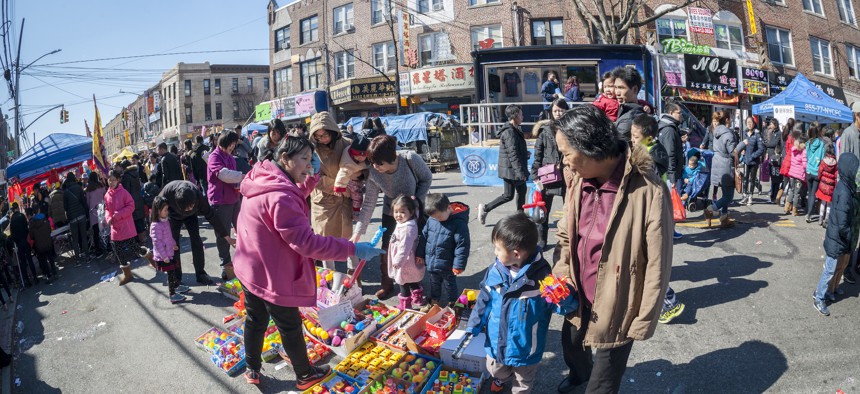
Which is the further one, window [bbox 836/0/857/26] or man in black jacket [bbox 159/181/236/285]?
window [bbox 836/0/857/26]

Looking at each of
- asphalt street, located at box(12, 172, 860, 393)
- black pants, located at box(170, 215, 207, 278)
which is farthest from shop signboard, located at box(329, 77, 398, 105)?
black pants, located at box(170, 215, 207, 278)

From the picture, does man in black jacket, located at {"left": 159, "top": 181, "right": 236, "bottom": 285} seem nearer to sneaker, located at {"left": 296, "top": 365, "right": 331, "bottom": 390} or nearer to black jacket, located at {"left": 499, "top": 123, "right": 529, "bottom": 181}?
sneaker, located at {"left": 296, "top": 365, "right": 331, "bottom": 390}

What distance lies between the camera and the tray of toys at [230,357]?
3.99 metres

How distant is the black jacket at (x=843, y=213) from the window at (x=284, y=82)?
32.1 m

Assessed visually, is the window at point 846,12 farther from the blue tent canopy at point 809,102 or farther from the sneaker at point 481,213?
the sneaker at point 481,213

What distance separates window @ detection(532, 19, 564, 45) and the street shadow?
21871mm

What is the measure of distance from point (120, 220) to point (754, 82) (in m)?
26.2

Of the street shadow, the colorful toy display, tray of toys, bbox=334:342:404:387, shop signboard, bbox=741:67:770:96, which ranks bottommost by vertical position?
the street shadow

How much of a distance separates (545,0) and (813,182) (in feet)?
60.0

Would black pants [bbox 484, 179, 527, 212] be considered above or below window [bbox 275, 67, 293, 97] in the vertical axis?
below

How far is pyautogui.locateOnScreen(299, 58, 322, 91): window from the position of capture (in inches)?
1196

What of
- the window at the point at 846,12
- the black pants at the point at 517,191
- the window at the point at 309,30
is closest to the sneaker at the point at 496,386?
the black pants at the point at 517,191

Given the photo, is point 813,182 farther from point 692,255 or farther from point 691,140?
point 691,140

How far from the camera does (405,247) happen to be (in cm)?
453
